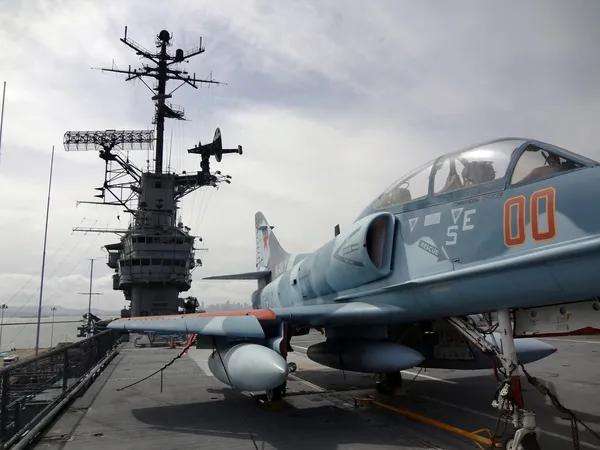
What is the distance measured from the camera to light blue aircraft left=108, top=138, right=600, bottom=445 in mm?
4434

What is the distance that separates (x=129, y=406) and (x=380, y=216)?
585cm

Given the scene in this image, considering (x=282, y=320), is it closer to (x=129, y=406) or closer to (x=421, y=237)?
(x=421, y=237)

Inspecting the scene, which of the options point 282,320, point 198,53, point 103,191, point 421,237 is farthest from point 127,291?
point 421,237

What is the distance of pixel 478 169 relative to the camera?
5.42 metres

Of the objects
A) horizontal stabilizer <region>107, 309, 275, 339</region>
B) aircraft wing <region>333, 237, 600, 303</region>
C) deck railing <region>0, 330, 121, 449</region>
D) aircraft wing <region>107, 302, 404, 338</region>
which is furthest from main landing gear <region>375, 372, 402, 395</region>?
deck railing <region>0, 330, 121, 449</region>

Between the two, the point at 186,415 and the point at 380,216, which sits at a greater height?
the point at 380,216

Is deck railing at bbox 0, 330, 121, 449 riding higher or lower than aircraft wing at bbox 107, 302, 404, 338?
lower

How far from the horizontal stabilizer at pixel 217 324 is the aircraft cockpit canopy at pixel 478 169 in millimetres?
2777

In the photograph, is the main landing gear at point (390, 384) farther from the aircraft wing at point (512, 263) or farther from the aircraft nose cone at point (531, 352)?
the aircraft wing at point (512, 263)

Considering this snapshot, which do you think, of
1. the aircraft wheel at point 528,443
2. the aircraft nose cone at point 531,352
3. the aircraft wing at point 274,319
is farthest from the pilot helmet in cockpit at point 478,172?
the aircraft nose cone at point 531,352

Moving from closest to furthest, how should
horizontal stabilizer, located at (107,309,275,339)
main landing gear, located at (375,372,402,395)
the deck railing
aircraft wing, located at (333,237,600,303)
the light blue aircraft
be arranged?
aircraft wing, located at (333,237,600,303) → the light blue aircraft → the deck railing → horizontal stabilizer, located at (107,309,275,339) → main landing gear, located at (375,372,402,395)

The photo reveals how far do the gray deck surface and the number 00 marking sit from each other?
2.70 m

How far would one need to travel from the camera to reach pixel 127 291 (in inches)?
1206

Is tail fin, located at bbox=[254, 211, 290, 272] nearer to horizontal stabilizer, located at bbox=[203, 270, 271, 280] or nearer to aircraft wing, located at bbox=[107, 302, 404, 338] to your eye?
horizontal stabilizer, located at bbox=[203, 270, 271, 280]
